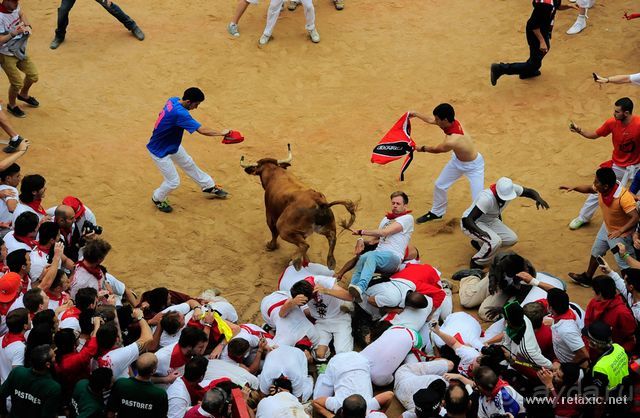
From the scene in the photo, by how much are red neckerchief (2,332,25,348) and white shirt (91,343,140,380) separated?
2.45 feet

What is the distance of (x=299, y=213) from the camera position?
10234 millimetres

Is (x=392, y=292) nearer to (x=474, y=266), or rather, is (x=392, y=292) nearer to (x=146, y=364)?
(x=474, y=266)

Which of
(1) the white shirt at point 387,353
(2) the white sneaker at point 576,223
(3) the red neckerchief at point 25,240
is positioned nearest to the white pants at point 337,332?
(1) the white shirt at point 387,353

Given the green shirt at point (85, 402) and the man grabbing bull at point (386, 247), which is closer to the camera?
the green shirt at point (85, 402)

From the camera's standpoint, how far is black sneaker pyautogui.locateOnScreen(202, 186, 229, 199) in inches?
478

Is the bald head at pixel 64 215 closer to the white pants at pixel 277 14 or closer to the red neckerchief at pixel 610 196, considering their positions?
the red neckerchief at pixel 610 196

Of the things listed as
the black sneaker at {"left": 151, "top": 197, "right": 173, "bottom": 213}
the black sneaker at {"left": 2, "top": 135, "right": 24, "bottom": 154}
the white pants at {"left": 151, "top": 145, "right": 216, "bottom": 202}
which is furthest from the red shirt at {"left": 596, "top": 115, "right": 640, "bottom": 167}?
the black sneaker at {"left": 2, "top": 135, "right": 24, "bottom": 154}

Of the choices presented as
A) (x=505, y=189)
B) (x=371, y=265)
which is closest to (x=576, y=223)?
(x=505, y=189)

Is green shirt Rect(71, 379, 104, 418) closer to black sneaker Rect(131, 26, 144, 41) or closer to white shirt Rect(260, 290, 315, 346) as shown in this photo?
white shirt Rect(260, 290, 315, 346)

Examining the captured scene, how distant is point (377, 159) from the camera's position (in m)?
11.2

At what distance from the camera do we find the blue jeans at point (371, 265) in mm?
9383

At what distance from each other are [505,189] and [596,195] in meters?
1.39

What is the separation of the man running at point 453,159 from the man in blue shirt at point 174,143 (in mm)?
2818

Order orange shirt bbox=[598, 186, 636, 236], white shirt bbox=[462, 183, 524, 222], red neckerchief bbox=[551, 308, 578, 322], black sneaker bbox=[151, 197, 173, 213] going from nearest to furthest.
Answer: red neckerchief bbox=[551, 308, 578, 322]
orange shirt bbox=[598, 186, 636, 236]
white shirt bbox=[462, 183, 524, 222]
black sneaker bbox=[151, 197, 173, 213]
